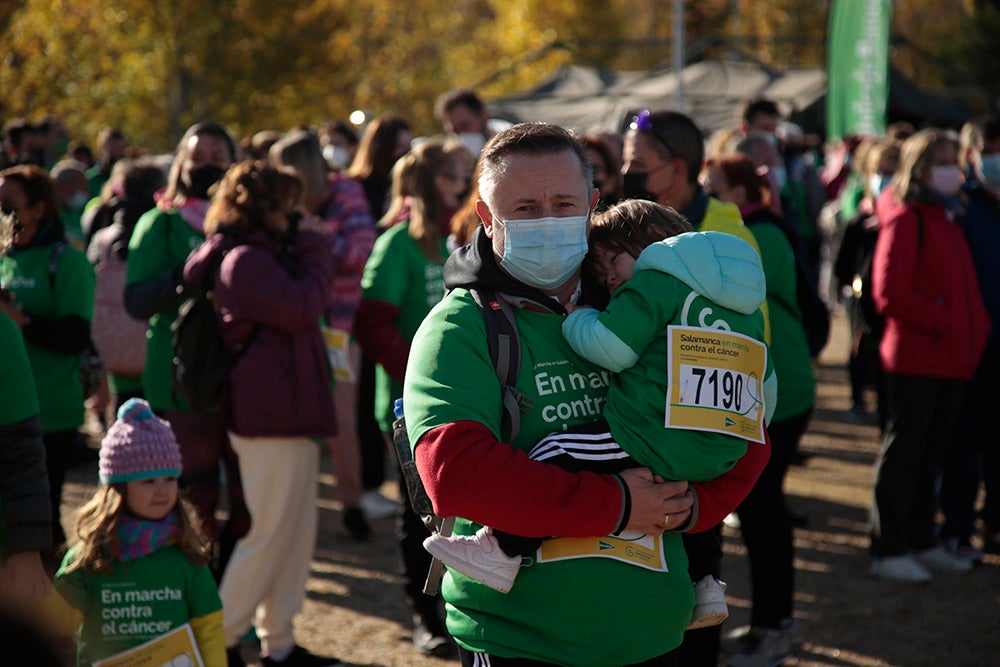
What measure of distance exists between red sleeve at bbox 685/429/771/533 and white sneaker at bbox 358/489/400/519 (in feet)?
16.2

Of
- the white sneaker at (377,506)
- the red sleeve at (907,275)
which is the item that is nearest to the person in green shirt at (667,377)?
the red sleeve at (907,275)

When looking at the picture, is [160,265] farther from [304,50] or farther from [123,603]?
[304,50]

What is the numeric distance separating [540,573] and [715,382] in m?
0.58

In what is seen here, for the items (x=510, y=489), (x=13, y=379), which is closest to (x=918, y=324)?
(x=510, y=489)

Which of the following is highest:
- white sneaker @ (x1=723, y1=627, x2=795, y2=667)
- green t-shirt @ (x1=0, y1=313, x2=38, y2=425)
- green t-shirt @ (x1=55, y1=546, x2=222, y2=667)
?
green t-shirt @ (x1=0, y1=313, x2=38, y2=425)

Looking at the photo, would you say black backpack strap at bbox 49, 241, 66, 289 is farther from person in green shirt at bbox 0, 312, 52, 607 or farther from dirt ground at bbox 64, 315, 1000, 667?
person in green shirt at bbox 0, 312, 52, 607

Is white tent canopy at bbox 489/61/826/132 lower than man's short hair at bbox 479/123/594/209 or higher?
lower

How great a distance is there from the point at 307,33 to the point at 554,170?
69.2 ft

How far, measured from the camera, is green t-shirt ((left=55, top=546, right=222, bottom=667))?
3648 millimetres

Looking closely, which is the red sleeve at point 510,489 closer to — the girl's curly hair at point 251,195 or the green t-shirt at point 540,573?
the green t-shirt at point 540,573

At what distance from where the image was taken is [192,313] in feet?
16.1

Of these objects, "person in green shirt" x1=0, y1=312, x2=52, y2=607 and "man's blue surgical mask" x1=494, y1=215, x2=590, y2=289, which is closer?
"man's blue surgical mask" x1=494, y1=215, x2=590, y2=289

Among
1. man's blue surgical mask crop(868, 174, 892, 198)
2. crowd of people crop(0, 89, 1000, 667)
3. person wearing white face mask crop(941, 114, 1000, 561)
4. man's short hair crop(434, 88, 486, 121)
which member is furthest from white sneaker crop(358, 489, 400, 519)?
man's blue surgical mask crop(868, 174, 892, 198)

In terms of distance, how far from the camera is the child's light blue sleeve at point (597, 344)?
2.64 metres
